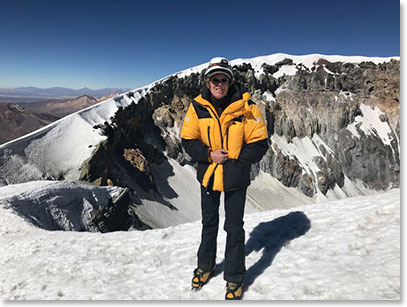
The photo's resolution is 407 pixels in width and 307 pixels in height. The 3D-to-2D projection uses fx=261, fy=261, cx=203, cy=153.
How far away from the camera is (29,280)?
16.5ft

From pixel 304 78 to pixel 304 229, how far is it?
6447 centimetres

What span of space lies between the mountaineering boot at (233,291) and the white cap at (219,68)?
313 cm

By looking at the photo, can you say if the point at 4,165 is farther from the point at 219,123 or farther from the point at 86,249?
the point at 219,123

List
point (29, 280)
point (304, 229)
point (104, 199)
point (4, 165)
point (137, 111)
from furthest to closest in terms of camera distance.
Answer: point (137, 111) < point (4, 165) < point (104, 199) < point (304, 229) < point (29, 280)

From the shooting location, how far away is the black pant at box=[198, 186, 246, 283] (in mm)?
3953

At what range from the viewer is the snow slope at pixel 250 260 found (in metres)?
3.88

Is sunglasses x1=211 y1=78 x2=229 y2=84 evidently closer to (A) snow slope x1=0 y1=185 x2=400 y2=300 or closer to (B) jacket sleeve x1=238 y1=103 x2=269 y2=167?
(B) jacket sleeve x1=238 y1=103 x2=269 y2=167

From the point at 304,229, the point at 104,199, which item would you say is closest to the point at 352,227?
the point at 304,229

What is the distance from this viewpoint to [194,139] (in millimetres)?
4188

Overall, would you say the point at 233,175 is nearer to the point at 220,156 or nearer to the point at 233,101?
the point at 220,156

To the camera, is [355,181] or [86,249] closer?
[86,249]

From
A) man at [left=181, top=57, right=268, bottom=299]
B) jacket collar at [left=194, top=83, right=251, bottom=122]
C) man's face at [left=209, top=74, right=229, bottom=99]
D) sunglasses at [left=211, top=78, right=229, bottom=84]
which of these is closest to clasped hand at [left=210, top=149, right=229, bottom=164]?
man at [left=181, top=57, right=268, bottom=299]

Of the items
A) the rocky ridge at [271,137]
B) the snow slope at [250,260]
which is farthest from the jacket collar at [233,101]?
the rocky ridge at [271,137]

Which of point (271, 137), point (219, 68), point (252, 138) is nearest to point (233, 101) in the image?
point (219, 68)
